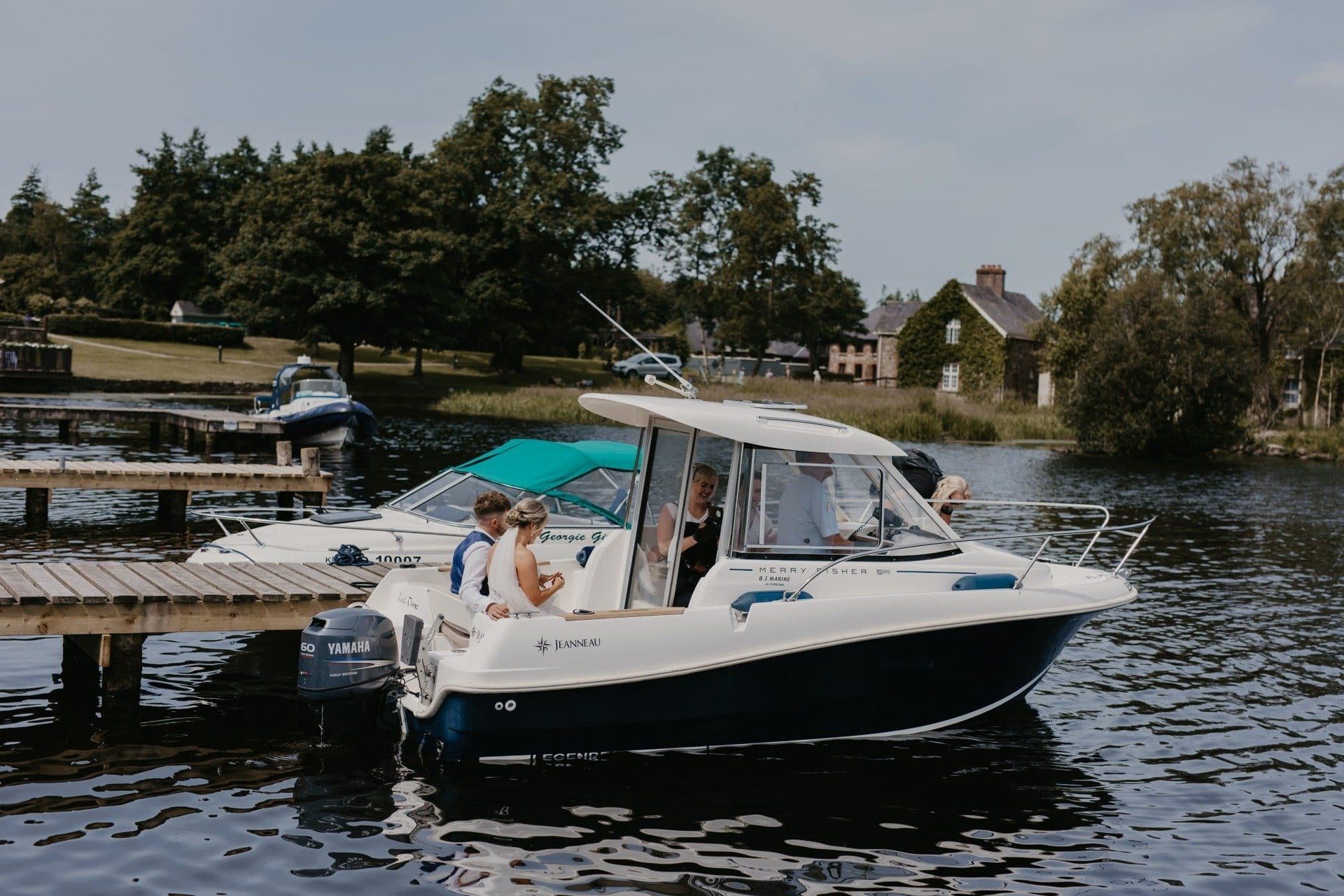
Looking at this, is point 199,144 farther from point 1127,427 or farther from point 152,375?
point 1127,427

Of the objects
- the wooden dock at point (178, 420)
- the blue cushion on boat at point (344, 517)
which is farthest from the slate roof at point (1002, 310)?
the blue cushion on boat at point (344, 517)

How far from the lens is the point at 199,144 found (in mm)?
86750

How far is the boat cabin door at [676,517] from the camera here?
381 inches

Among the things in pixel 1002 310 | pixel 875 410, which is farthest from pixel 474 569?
pixel 1002 310

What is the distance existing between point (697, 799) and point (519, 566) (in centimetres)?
214

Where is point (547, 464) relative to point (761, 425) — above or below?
below

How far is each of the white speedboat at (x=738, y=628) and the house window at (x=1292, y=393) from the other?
209 ft

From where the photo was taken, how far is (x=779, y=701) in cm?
927

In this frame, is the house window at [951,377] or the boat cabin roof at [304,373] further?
the house window at [951,377]

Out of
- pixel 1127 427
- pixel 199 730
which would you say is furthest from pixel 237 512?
pixel 1127 427

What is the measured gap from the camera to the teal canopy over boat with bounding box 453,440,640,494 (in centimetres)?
1469

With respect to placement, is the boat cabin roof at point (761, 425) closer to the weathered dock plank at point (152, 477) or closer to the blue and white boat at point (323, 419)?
the weathered dock plank at point (152, 477)

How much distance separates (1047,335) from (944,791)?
5874cm

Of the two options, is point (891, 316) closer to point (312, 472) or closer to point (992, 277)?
point (992, 277)
